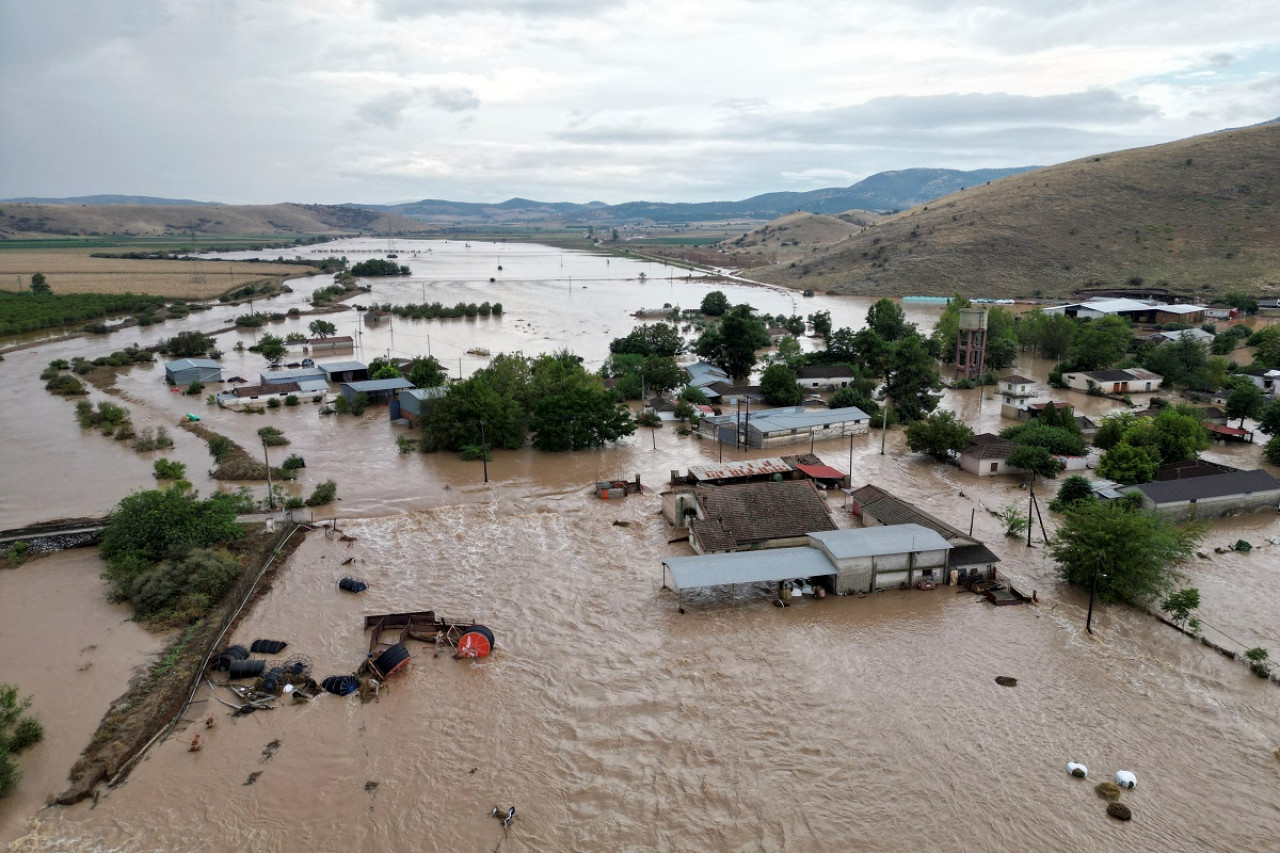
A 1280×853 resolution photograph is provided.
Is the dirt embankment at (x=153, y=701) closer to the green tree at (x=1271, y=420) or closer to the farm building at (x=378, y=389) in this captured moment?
the farm building at (x=378, y=389)

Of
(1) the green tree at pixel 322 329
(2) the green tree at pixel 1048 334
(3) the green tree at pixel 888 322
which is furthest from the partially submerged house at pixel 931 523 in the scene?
(1) the green tree at pixel 322 329

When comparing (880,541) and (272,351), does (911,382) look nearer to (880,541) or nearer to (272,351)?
(880,541)

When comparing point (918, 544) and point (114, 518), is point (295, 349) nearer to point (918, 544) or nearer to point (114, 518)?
point (114, 518)

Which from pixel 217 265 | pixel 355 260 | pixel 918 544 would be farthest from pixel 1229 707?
pixel 355 260

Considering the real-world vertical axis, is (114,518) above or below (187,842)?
above

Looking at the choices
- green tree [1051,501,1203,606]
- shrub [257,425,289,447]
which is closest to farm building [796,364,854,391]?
green tree [1051,501,1203,606]

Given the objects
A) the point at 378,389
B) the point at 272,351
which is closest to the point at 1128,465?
the point at 378,389
